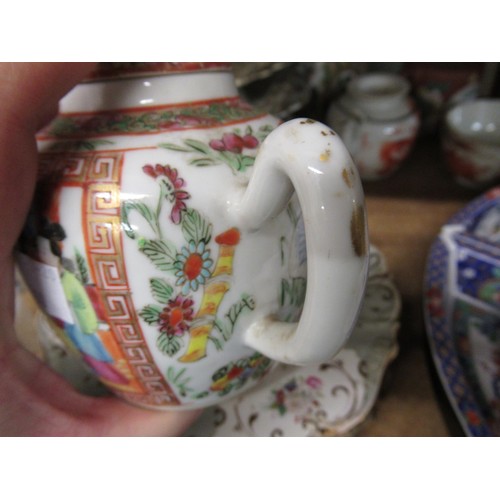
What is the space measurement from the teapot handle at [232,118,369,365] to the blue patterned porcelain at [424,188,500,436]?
0.28 metres

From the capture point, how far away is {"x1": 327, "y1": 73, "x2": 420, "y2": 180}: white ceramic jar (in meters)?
0.82

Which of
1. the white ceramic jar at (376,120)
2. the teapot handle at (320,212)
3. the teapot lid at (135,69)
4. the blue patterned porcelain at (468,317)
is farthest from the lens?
the white ceramic jar at (376,120)

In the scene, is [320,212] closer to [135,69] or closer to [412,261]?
[135,69]

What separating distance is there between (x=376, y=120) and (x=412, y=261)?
276 mm

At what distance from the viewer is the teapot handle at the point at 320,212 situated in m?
0.23

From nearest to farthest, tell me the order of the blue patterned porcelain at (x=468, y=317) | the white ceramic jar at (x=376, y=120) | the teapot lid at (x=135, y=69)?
the teapot lid at (x=135, y=69)
the blue patterned porcelain at (x=468, y=317)
the white ceramic jar at (x=376, y=120)

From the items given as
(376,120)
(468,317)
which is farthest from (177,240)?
(376,120)

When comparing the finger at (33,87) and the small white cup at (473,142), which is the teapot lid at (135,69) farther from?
the small white cup at (473,142)

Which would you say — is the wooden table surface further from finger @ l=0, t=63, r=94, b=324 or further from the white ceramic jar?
finger @ l=0, t=63, r=94, b=324

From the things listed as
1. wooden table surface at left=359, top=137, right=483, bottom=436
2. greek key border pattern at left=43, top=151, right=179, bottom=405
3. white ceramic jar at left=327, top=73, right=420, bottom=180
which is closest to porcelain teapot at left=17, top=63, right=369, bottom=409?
greek key border pattern at left=43, top=151, right=179, bottom=405

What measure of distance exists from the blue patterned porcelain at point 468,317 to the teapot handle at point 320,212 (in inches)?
11.1

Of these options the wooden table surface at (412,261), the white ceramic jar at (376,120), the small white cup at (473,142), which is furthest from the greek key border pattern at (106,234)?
the small white cup at (473,142)

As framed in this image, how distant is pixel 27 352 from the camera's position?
0.42m
